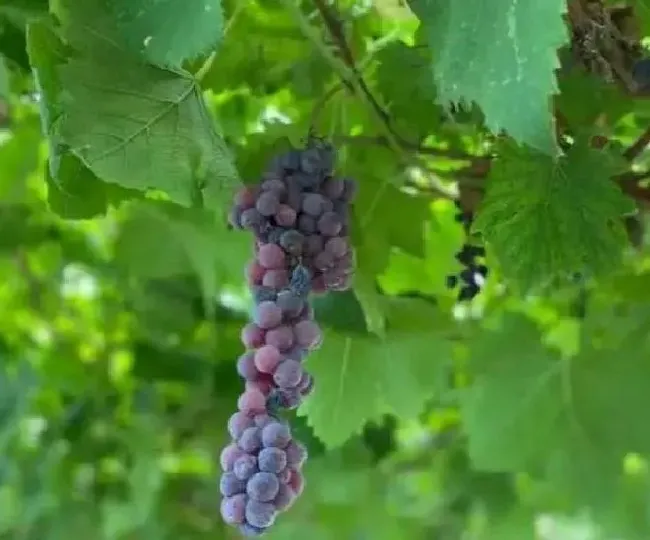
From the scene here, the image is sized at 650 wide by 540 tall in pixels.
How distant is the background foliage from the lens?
315 mm

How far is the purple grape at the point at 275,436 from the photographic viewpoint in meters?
0.29

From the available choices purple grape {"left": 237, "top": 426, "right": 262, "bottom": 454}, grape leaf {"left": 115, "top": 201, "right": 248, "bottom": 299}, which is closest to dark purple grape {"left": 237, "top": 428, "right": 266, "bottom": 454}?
purple grape {"left": 237, "top": 426, "right": 262, "bottom": 454}

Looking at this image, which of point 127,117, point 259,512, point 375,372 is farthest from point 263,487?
point 375,372

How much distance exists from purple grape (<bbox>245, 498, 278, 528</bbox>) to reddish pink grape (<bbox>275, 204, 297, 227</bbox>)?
0.08m

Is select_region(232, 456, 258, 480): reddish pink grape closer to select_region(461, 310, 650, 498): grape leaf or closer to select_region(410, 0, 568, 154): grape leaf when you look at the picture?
select_region(410, 0, 568, 154): grape leaf

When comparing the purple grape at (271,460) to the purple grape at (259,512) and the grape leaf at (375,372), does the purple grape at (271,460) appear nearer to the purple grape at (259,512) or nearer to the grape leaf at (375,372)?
the purple grape at (259,512)

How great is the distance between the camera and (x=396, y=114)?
0.43 m

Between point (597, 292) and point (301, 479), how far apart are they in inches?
11.2

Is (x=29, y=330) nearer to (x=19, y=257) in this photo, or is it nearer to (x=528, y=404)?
(x=19, y=257)

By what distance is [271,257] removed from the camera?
1.04 ft

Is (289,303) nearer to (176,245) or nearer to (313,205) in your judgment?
(313,205)

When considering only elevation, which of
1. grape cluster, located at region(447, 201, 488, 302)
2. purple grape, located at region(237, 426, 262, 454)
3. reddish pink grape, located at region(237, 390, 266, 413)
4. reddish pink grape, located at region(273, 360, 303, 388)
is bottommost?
grape cluster, located at region(447, 201, 488, 302)

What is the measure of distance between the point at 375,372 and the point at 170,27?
23cm

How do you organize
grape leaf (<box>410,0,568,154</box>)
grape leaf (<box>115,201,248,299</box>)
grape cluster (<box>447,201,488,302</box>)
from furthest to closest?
grape leaf (<box>115,201,248,299</box>) < grape cluster (<box>447,201,488,302</box>) < grape leaf (<box>410,0,568,154</box>)
